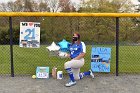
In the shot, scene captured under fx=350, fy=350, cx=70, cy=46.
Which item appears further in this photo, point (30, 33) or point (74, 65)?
point (30, 33)

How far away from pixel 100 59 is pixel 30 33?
1.98 metres

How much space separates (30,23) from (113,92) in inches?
108

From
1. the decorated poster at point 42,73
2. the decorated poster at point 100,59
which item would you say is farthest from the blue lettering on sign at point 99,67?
the decorated poster at point 42,73

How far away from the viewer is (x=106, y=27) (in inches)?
414

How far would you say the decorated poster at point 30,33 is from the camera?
885 cm

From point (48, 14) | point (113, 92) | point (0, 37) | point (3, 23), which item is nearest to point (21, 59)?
point (0, 37)

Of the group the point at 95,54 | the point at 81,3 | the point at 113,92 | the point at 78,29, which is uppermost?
the point at 81,3

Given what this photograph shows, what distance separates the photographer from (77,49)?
8547 millimetres

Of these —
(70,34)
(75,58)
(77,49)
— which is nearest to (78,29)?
(70,34)

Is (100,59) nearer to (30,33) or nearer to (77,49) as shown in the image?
(77,49)

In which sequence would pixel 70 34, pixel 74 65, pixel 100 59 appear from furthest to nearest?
pixel 70 34 → pixel 100 59 → pixel 74 65

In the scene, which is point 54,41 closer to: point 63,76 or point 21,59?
point 63,76

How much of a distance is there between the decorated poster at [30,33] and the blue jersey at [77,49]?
0.95 meters

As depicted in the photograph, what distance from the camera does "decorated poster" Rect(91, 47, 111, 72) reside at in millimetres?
9289
